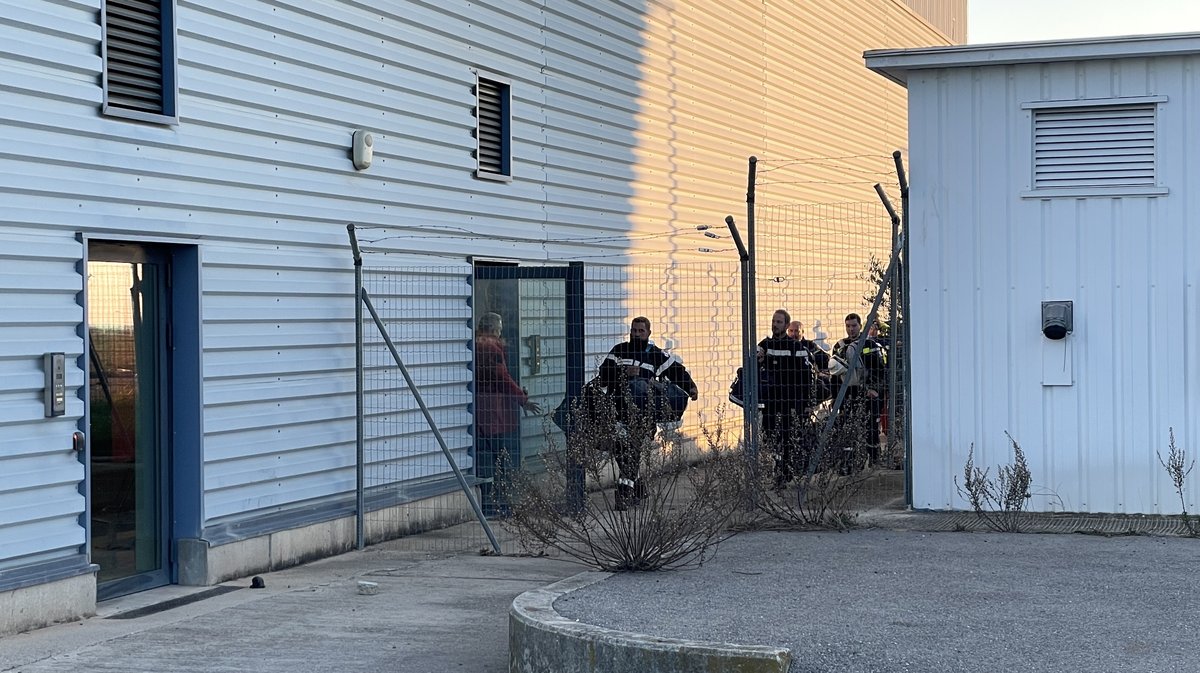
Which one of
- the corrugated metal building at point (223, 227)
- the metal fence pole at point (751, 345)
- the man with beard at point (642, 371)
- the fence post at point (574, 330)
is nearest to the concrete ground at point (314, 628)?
the corrugated metal building at point (223, 227)

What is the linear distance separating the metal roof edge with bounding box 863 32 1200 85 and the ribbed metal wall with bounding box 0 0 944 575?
3679 millimetres

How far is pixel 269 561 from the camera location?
33.8 feet

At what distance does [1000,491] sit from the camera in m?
11.3

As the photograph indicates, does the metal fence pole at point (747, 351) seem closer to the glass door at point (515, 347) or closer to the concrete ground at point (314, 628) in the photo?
the glass door at point (515, 347)

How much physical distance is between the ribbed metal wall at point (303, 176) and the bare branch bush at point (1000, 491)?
4599 mm

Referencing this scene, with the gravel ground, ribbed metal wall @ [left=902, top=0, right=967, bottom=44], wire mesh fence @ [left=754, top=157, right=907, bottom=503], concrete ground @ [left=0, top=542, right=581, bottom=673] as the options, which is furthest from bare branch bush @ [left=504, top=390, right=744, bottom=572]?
ribbed metal wall @ [left=902, top=0, right=967, bottom=44]

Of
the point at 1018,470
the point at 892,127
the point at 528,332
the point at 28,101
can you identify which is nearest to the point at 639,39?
the point at 528,332

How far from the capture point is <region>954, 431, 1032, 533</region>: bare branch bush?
35.7ft

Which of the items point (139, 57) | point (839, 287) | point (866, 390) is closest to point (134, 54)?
point (139, 57)

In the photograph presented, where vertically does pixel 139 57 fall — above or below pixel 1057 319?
above

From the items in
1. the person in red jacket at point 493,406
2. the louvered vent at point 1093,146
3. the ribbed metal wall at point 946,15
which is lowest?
the person in red jacket at point 493,406

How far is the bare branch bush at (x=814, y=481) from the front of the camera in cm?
1103

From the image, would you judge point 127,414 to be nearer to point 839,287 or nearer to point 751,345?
point 751,345

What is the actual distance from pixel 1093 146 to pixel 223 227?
6362mm
